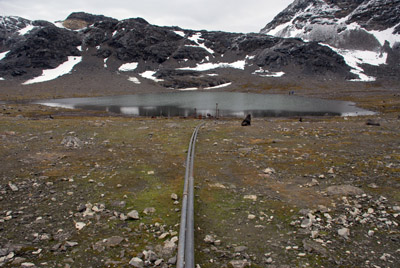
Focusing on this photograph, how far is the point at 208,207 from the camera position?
7730 millimetres

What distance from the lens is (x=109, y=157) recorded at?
12875 mm

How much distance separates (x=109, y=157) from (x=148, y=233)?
24.5 feet

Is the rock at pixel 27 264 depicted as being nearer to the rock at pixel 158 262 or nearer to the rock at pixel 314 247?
the rock at pixel 158 262

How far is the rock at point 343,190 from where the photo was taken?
8.41 metres

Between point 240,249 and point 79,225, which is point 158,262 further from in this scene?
point 79,225

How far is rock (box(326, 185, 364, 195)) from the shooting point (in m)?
8.41

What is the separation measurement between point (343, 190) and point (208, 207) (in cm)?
474

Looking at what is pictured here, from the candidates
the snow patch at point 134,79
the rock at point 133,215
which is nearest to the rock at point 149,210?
the rock at point 133,215

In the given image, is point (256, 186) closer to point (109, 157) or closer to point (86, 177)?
point (86, 177)

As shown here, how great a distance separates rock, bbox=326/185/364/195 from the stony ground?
35mm

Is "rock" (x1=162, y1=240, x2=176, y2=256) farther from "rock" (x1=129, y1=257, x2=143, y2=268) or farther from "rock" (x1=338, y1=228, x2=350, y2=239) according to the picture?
"rock" (x1=338, y1=228, x2=350, y2=239)

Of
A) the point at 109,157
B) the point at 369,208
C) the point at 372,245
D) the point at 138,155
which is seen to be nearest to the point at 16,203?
the point at 109,157

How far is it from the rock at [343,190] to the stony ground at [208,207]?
1.4 inches

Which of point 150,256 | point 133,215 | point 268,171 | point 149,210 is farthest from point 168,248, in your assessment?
point 268,171
